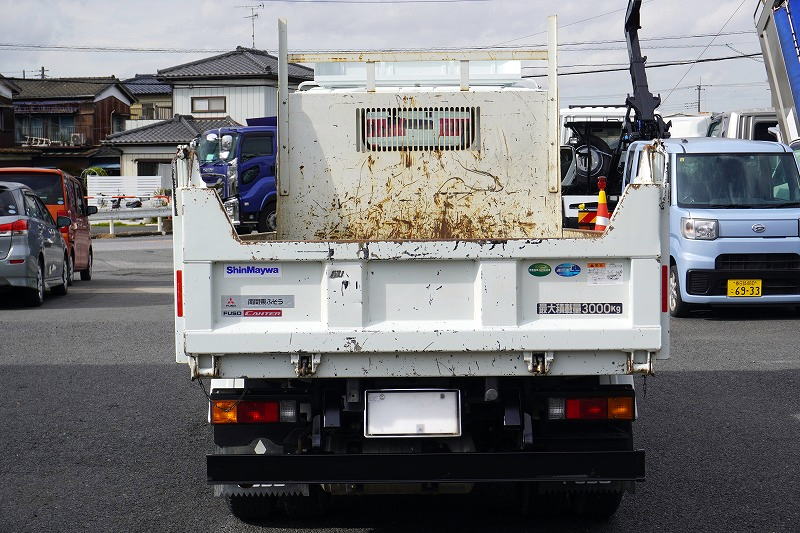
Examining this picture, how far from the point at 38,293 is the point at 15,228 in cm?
116

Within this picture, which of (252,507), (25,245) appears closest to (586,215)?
(25,245)

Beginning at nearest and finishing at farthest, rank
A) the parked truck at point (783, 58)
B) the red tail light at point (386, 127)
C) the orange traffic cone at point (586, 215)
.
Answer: the red tail light at point (386, 127), the orange traffic cone at point (586, 215), the parked truck at point (783, 58)

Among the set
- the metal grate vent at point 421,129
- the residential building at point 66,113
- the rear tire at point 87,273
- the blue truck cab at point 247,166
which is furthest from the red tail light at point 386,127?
the residential building at point 66,113

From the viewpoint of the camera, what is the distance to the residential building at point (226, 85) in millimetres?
51688

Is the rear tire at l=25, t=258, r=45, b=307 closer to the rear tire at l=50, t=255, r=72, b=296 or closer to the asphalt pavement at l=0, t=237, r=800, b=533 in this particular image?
the rear tire at l=50, t=255, r=72, b=296

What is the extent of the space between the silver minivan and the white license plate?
10.8 m

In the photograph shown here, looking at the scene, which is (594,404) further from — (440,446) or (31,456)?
(31,456)

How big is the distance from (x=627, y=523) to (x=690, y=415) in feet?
8.97

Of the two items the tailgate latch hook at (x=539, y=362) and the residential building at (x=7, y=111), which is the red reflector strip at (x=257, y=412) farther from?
the residential building at (x=7, y=111)

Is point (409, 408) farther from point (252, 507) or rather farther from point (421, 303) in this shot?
point (252, 507)

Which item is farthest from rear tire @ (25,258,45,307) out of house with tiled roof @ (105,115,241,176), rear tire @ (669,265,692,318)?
house with tiled roof @ (105,115,241,176)

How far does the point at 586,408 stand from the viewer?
4.60m

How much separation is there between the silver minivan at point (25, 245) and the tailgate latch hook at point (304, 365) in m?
10.8

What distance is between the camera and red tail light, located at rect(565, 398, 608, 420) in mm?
4590
